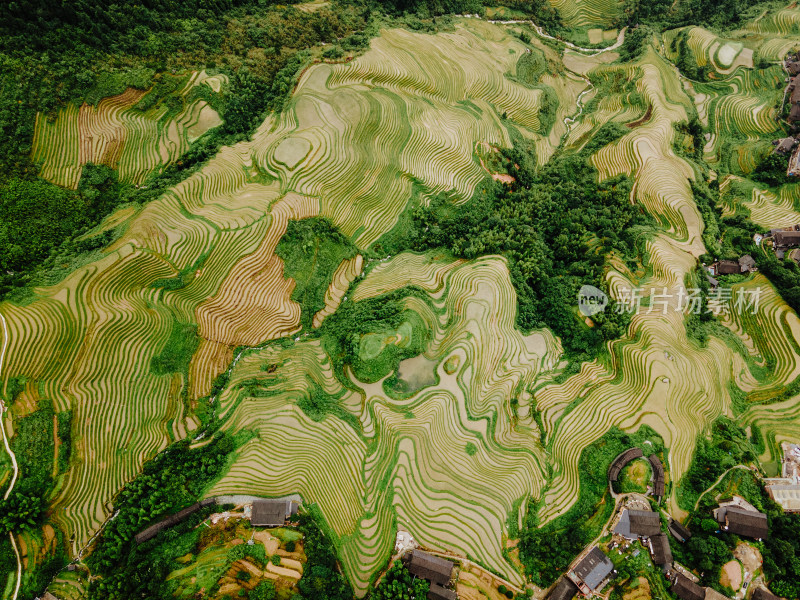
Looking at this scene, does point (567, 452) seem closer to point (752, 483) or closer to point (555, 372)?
point (555, 372)

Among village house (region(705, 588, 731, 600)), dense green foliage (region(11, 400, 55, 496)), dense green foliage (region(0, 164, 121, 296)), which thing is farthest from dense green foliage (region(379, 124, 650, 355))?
dense green foliage (region(11, 400, 55, 496))

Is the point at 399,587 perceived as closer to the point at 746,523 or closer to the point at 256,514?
the point at 256,514

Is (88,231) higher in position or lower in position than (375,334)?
higher

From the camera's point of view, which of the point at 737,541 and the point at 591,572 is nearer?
the point at 591,572

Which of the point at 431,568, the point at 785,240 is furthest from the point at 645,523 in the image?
the point at 785,240

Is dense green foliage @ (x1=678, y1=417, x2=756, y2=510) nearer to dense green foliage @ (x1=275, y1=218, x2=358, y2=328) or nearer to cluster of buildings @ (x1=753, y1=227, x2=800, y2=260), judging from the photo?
cluster of buildings @ (x1=753, y1=227, x2=800, y2=260)

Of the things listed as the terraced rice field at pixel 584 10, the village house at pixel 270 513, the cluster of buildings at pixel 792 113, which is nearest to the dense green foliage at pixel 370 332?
the village house at pixel 270 513

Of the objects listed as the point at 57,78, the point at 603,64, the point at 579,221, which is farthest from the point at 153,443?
the point at 603,64
